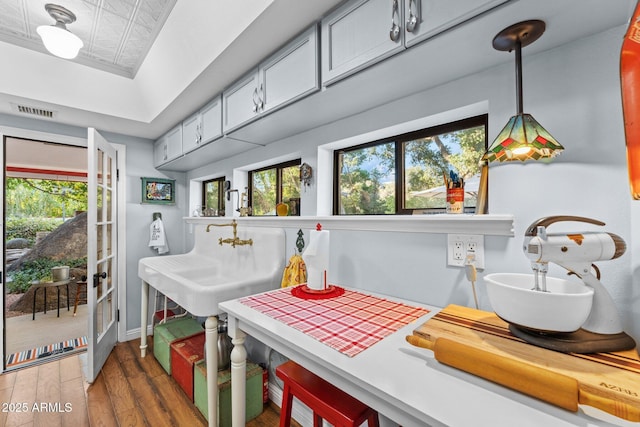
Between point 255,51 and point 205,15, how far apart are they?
336mm

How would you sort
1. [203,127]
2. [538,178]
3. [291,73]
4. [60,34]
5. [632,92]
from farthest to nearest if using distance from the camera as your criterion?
[203,127] < [60,34] < [291,73] < [538,178] < [632,92]

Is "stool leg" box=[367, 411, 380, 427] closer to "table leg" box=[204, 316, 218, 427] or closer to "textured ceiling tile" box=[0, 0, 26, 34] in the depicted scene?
"table leg" box=[204, 316, 218, 427]

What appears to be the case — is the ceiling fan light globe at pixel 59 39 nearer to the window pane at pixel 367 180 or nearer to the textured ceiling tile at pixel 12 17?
the textured ceiling tile at pixel 12 17

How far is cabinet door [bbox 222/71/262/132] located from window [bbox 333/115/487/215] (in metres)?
0.58

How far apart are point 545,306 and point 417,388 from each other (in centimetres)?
37

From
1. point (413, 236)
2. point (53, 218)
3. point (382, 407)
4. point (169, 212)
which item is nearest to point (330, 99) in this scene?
point (413, 236)

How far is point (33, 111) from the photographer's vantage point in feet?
7.38

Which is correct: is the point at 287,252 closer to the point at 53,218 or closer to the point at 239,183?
the point at 239,183

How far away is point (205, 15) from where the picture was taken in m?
1.44

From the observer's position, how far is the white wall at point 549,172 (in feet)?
2.63

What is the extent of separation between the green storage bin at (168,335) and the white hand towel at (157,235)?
94cm

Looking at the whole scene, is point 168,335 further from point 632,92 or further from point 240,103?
point 632,92

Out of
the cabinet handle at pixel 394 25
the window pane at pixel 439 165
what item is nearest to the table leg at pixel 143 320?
the window pane at pixel 439 165

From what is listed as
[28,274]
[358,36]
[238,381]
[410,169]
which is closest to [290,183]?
[410,169]
